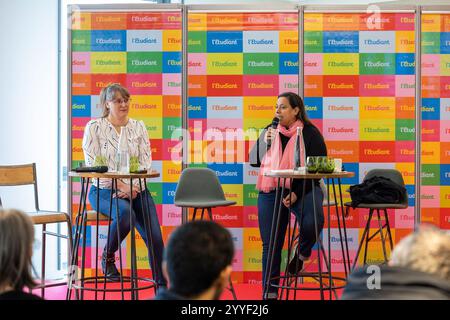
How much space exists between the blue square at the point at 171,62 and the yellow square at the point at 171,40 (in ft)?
0.14

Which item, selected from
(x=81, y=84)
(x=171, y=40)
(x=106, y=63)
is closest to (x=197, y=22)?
(x=171, y=40)

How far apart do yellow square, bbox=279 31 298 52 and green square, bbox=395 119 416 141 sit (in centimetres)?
110

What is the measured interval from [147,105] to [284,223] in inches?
66.1

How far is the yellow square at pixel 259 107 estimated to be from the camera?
6.18 m

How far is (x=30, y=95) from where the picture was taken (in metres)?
6.86

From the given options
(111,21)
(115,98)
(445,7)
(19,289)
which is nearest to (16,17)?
(111,21)

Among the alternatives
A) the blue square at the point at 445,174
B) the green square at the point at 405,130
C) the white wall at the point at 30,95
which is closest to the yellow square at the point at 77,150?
the white wall at the point at 30,95

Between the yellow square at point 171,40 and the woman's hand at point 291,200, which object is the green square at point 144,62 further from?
the woman's hand at point 291,200

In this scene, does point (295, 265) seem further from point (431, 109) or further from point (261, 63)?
point (431, 109)

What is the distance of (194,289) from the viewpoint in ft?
6.60

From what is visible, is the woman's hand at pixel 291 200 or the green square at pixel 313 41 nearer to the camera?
the woman's hand at pixel 291 200

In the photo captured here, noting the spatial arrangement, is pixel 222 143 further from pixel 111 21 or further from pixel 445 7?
pixel 445 7

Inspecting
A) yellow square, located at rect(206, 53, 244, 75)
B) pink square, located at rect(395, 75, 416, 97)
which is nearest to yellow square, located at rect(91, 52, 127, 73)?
yellow square, located at rect(206, 53, 244, 75)

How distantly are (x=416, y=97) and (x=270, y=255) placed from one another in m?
2.07
